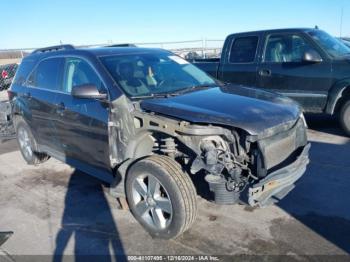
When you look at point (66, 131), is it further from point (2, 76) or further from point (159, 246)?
point (2, 76)

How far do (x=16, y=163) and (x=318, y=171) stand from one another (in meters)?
4.95

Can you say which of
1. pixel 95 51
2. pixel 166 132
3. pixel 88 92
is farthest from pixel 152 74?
pixel 166 132

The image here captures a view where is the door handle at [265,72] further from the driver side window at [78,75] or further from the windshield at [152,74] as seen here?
the driver side window at [78,75]

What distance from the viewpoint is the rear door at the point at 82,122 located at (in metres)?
4.36

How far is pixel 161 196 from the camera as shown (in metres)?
3.86

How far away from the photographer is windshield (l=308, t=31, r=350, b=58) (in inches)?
283

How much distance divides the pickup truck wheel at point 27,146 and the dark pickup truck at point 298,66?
4181 millimetres

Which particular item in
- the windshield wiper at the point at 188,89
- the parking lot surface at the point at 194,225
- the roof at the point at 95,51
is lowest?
the parking lot surface at the point at 194,225

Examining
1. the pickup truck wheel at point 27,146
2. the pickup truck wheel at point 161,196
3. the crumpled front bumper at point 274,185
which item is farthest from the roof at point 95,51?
the crumpled front bumper at point 274,185

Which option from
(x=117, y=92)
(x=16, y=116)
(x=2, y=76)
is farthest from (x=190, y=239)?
(x=2, y=76)

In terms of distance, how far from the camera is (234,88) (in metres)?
4.80

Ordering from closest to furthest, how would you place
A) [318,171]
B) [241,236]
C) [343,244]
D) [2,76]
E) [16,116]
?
[343,244] < [241,236] < [318,171] < [16,116] < [2,76]

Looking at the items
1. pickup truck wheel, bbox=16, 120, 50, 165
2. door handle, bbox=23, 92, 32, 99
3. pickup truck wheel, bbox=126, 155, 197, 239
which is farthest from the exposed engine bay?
pickup truck wheel, bbox=16, 120, 50, 165

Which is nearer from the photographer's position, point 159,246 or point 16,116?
point 159,246
